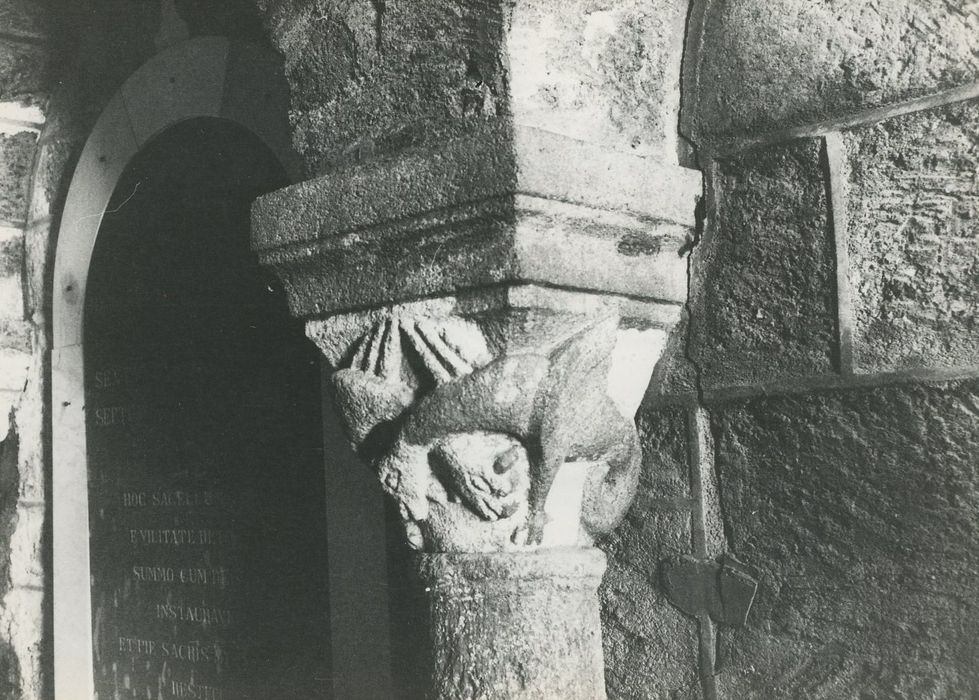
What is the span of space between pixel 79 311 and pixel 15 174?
1.65ft

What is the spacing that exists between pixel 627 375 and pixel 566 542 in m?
0.26

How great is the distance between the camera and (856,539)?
1452 millimetres

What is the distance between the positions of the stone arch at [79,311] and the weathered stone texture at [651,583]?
1494 millimetres

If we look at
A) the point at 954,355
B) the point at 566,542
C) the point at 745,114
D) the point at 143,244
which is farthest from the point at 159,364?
the point at 954,355

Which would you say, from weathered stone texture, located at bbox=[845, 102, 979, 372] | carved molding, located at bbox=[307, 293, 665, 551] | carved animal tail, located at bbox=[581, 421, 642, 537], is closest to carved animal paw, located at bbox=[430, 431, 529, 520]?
carved molding, located at bbox=[307, 293, 665, 551]

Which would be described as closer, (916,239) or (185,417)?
(916,239)

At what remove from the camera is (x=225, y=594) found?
A: 2.32 meters

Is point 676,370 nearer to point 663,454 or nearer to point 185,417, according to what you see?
point 663,454

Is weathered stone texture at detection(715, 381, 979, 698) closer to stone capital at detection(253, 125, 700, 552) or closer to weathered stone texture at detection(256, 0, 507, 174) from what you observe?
stone capital at detection(253, 125, 700, 552)

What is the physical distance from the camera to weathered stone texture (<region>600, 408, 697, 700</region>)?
1627 millimetres

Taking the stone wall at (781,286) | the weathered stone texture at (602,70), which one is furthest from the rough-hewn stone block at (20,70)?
the weathered stone texture at (602,70)

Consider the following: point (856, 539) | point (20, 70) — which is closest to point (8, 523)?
point (20, 70)

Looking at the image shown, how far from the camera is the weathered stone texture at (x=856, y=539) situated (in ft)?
4.52

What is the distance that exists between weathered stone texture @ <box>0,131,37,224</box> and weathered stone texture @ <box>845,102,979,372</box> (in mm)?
2327
